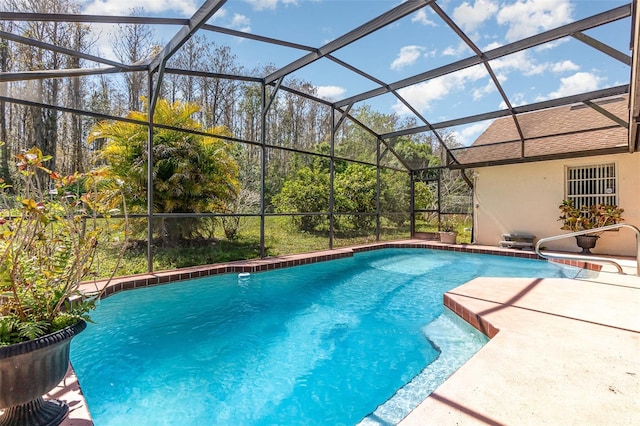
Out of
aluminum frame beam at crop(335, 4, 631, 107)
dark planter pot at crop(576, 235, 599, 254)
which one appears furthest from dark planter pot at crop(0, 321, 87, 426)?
dark planter pot at crop(576, 235, 599, 254)

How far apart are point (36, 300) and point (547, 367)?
321 centimetres

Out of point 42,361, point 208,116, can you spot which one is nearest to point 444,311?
point 42,361

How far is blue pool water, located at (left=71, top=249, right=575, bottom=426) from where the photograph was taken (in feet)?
7.90

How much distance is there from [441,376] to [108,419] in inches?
104

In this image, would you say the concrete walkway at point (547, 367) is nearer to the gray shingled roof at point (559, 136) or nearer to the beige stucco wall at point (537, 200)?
the beige stucco wall at point (537, 200)

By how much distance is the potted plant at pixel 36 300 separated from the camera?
141cm

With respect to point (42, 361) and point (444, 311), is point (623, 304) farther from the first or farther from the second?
point (42, 361)

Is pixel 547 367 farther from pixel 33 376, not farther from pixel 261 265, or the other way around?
pixel 261 265

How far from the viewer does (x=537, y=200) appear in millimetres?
9281

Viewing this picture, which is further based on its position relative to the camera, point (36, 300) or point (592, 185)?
point (592, 185)

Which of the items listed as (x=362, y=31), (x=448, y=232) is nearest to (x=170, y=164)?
(x=362, y=31)

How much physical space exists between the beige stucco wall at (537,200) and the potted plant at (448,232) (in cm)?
90

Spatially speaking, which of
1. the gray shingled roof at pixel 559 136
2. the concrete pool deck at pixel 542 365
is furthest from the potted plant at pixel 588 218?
the concrete pool deck at pixel 542 365

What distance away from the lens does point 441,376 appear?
274cm
